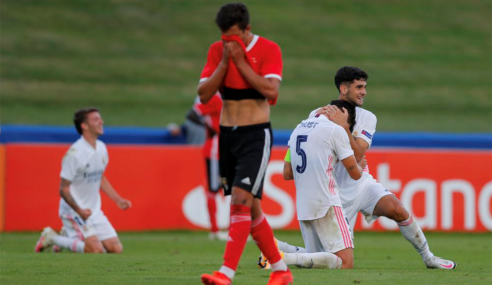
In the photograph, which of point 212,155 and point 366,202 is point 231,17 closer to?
point 366,202

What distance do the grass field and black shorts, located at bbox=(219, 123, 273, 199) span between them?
0.94 m

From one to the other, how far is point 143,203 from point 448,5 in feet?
65.0

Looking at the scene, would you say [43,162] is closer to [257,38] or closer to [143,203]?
[143,203]

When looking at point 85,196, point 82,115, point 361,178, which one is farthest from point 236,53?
point 85,196

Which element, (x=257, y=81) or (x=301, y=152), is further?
(x=301, y=152)

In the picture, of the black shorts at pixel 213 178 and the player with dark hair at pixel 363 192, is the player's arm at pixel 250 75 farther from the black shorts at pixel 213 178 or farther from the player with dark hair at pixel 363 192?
the black shorts at pixel 213 178

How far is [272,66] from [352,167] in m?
1.73

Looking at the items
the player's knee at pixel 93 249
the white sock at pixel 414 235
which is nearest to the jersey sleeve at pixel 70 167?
the player's knee at pixel 93 249

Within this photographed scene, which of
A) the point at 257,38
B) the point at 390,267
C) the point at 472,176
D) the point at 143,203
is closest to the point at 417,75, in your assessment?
the point at 472,176

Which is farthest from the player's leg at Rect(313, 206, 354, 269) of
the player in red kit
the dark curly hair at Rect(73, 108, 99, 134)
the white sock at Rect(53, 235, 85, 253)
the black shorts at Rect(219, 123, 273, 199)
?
the player in red kit

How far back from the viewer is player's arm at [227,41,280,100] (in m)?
6.49

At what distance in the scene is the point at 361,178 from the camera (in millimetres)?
8711

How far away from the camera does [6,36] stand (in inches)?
984

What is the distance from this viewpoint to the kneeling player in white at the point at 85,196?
11.1 meters
